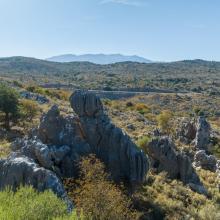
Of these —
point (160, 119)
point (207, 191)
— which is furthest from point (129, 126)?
point (207, 191)

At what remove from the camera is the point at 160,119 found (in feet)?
237

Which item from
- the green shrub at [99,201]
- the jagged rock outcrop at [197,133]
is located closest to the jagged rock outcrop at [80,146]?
the green shrub at [99,201]

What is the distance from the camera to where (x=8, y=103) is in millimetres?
52906

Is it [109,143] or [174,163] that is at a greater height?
[109,143]

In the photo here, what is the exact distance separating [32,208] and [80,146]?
46.7ft

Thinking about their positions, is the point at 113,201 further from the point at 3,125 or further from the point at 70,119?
the point at 3,125

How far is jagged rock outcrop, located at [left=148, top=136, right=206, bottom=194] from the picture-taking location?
37844 millimetres

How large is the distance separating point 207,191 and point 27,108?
29093 millimetres

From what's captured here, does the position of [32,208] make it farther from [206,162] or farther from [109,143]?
[206,162]

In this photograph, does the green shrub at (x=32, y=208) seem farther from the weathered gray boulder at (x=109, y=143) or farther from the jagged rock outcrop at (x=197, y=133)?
the jagged rock outcrop at (x=197, y=133)

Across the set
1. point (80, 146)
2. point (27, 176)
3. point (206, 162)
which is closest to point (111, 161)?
point (80, 146)

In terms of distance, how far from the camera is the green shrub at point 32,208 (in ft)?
60.2

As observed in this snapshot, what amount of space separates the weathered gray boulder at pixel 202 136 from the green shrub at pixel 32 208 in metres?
36.7

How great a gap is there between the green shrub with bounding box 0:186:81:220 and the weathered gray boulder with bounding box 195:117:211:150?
3666cm
